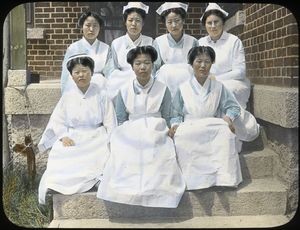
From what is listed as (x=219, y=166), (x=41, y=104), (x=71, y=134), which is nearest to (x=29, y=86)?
(x=41, y=104)

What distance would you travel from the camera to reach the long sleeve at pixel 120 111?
271 centimetres

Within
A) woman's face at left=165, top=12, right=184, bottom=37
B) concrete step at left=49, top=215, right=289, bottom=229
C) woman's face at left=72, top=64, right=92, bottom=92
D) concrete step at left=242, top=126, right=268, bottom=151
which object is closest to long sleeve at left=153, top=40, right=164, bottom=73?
woman's face at left=165, top=12, right=184, bottom=37

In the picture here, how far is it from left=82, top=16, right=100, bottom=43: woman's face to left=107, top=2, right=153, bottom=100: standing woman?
10cm

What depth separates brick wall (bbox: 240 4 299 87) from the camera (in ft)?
8.52

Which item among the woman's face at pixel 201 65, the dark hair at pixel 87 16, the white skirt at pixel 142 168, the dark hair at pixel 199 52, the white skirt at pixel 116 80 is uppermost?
the dark hair at pixel 87 16

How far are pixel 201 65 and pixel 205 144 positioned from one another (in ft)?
1.33

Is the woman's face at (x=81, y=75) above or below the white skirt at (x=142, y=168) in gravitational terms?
above

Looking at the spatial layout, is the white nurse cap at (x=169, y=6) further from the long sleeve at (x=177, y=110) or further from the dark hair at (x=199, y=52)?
the long sleeve at (x=177, y=110)

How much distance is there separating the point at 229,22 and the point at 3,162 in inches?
53.4

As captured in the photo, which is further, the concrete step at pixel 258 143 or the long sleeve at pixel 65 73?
the concrete step at pixel 258 143

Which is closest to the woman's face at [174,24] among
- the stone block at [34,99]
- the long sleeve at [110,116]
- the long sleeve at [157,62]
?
the long sleeve at [157,62]

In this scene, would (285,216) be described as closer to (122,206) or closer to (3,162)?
(122,206)

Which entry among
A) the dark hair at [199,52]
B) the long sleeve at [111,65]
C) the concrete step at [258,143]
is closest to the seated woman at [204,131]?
the dark hair at [199,52]

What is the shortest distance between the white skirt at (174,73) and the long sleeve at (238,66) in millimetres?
168
